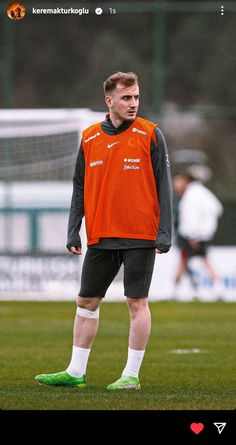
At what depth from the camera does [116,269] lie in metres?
8.31

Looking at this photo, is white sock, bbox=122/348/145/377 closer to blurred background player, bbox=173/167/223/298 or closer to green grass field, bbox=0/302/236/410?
green grass field, bbox=0/302/236/410

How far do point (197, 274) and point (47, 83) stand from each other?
10848mm

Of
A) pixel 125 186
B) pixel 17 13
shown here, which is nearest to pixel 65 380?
pixel 125 186

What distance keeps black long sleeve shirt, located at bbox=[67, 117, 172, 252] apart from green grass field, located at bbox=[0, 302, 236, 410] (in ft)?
3.19

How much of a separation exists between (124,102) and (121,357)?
3522 millimetres

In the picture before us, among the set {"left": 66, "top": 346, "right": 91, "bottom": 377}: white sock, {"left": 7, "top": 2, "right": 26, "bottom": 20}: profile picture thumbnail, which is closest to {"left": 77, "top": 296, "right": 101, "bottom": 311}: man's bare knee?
{"left": 66, "top": 346, "right": 91, "bottom": 377}: white sock

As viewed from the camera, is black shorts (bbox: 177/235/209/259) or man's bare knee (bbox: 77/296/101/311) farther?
black shorts (bbox: 177/235/209/259)

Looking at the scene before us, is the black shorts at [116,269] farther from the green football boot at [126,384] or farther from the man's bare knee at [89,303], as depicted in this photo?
the green football boot at [126,384]

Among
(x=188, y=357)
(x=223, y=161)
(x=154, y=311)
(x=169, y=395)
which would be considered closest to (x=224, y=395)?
(x=169, y=395)

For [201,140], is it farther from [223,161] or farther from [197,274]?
[197,274]
